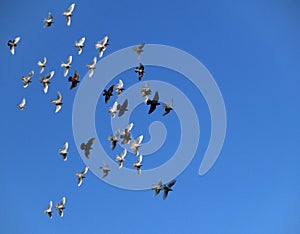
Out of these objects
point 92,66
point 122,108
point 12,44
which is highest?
point 12,44

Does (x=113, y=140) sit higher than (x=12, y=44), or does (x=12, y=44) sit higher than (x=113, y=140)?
(x=12, y=44)

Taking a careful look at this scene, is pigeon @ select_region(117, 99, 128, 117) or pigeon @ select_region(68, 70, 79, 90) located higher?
pigeon @ select_region(68, 70, 79, 90)

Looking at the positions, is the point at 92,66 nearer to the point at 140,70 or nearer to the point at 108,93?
the point at 108,93

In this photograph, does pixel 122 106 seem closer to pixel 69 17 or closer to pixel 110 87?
pixel 110 87

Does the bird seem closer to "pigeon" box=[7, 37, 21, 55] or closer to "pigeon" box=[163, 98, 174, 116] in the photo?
"pigeon" box=[163, 98, 174, 116]

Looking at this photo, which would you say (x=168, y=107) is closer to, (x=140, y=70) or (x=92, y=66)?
(x=140, y=70)

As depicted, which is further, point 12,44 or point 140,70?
point 12,44

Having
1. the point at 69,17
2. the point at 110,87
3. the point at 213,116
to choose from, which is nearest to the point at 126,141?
the point at 110,87

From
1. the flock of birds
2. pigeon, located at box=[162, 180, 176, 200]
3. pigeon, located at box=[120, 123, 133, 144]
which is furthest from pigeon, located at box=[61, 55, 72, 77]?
pigeon, located at box=[162, 180, 176, 200]

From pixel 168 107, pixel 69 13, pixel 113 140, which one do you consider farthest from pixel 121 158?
pixel 69 13

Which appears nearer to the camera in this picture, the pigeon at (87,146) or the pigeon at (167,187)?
the pigeon at (167,187)

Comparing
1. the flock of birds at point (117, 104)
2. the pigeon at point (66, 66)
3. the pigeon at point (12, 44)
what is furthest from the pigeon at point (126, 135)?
the pigeon at point (12, 44)

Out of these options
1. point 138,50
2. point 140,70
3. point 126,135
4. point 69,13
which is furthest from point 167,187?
point 69,13

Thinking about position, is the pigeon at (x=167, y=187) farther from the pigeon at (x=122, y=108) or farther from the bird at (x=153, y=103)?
the pigeon at (x=122, y=108)
